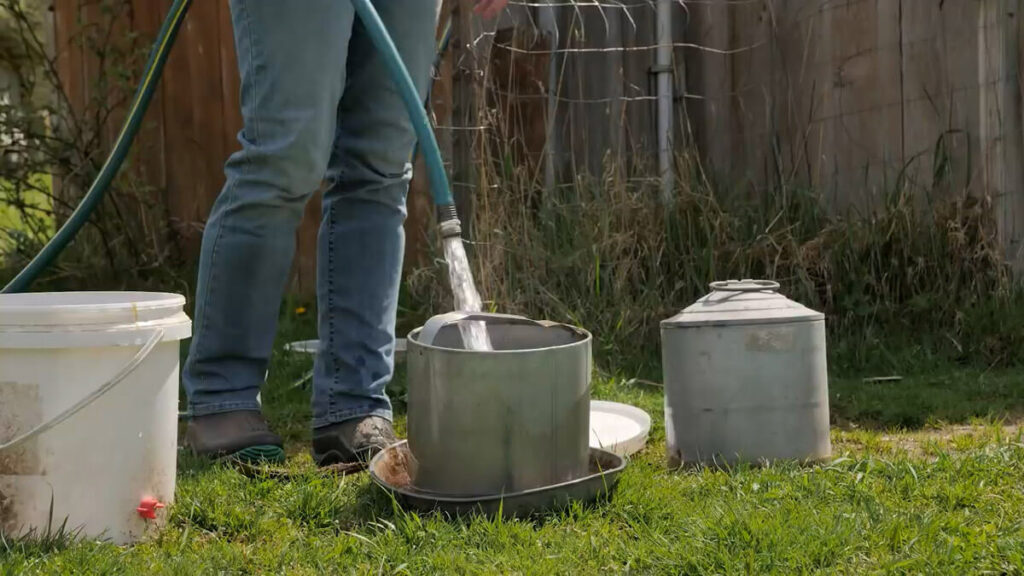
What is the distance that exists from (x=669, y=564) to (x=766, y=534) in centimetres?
15

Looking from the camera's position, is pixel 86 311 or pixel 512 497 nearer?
pixel 86 311

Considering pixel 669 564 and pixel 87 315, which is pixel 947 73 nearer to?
pixel 669 564

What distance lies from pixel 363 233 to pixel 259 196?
0.26 meters

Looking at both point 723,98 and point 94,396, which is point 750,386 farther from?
point 723,98

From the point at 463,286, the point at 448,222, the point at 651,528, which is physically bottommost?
A: the point at 651,528

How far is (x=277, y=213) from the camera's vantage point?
7.09 feet

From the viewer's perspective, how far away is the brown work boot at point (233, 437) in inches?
84.7

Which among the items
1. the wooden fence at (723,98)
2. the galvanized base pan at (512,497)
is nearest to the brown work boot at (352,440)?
the galvanized base pan at (512,497)

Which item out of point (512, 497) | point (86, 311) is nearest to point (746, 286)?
point (512, 497)

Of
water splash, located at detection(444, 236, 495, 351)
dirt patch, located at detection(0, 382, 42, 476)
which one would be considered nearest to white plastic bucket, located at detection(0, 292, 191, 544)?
dirt patch, located at detection(0, 382, 42, 476)

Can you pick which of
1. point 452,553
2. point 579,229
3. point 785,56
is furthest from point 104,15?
point 452,553

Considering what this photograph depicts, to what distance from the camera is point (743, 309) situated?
7.29 ft

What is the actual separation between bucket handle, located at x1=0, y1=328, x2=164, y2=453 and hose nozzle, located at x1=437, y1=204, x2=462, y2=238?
1.65ft

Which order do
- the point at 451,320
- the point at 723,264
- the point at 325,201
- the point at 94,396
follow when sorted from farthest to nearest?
the point at 723,264 < the point at 325,201 < the point at 451,320 < the point at 94,396
